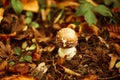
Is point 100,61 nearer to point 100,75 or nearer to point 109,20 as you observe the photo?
point 100,75

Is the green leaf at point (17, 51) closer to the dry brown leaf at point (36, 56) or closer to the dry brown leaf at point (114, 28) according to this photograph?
the dry brown leaf at point (36, 56)

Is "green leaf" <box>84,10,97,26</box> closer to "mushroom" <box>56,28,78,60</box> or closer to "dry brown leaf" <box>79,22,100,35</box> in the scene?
"dry brown leaf" <box>79,22,100,35</box>

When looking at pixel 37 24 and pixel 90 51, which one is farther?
pixel 37 24

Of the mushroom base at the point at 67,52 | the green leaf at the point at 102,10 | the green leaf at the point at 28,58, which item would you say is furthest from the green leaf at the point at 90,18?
the green leaf at the point at 28,58

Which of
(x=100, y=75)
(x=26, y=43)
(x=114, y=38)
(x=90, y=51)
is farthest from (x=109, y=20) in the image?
(x=26, y=43)

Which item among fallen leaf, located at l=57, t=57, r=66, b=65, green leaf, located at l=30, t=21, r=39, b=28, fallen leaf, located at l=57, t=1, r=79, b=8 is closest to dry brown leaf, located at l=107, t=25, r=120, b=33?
fallen leaf, located at l=57, t=1, r=79, b=8

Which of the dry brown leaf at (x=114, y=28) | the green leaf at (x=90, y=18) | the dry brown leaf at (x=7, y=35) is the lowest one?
the dry brown leaf at (x=114, y=28)

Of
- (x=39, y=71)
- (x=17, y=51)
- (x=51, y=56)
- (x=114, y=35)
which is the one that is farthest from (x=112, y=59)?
(x=17, y=51)

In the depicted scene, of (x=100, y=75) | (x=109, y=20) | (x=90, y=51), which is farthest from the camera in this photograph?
(x=109, y=20)
